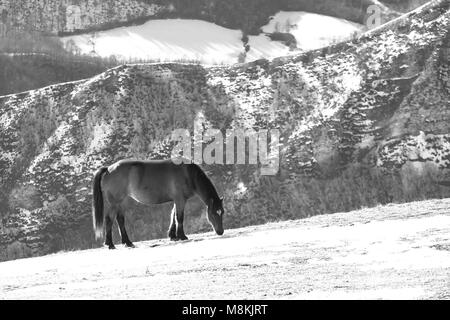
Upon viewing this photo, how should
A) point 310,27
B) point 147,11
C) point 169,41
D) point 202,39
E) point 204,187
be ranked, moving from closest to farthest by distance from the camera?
1. point 204,187
2. point 169,41
3. point 202,39
4. point 310,27
5. point 147,11

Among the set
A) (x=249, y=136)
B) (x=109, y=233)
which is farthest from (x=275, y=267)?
(x=249, y=136)

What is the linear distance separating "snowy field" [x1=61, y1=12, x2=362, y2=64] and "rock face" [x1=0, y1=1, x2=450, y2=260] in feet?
245

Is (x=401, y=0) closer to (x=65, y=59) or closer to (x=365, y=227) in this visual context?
(x=65, y=59)

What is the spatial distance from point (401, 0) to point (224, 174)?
472ft

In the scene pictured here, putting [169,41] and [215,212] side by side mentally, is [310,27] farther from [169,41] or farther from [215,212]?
[215,212]

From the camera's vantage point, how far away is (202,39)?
17512 cm

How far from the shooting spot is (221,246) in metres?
17.4

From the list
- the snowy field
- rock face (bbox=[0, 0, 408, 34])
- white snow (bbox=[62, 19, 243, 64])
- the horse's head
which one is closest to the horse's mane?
the horse's head

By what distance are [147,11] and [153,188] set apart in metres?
168

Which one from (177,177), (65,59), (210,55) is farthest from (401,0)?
(177,177)

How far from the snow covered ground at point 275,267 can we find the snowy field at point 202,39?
13289cm

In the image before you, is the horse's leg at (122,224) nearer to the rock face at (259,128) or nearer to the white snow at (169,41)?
the rock face at (259,128)
